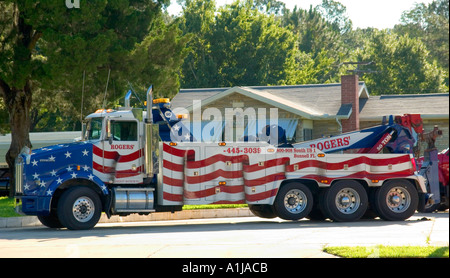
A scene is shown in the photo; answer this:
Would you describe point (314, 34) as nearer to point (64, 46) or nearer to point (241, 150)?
point (64, 46)

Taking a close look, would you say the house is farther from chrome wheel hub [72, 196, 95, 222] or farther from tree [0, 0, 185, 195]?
chrome wheel hub [72, 196, 95, 222]

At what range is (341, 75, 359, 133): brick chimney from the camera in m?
34.6

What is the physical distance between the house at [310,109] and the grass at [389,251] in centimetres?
2091

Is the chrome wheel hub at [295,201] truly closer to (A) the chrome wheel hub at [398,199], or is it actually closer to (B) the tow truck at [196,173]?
(B) the tow truck at [196,173]

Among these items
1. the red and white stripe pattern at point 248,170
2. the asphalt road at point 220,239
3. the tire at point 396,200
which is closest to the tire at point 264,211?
the asphalt road at point 220,239

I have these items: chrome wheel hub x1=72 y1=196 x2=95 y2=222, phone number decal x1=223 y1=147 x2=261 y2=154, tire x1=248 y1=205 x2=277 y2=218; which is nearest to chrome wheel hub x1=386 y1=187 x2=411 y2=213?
tire x1=248 y1=205 x2=277 y2=218

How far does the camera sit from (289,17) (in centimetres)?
8000

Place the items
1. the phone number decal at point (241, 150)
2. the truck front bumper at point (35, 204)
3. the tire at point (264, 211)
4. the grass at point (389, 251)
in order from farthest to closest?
the tire at point (264, 211), the phone number decal at point (241, 150), the truck front bumper at point (35, 204), the grass at point (389, 251)

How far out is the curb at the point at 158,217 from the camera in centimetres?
1836

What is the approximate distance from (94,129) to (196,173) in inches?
106

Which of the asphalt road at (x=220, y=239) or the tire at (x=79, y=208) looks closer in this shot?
the asphalt road at (x=220, y=239)

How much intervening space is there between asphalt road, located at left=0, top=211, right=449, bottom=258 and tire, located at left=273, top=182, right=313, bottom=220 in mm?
273

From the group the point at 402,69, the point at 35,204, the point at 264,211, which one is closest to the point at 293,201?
the point at 264,211
